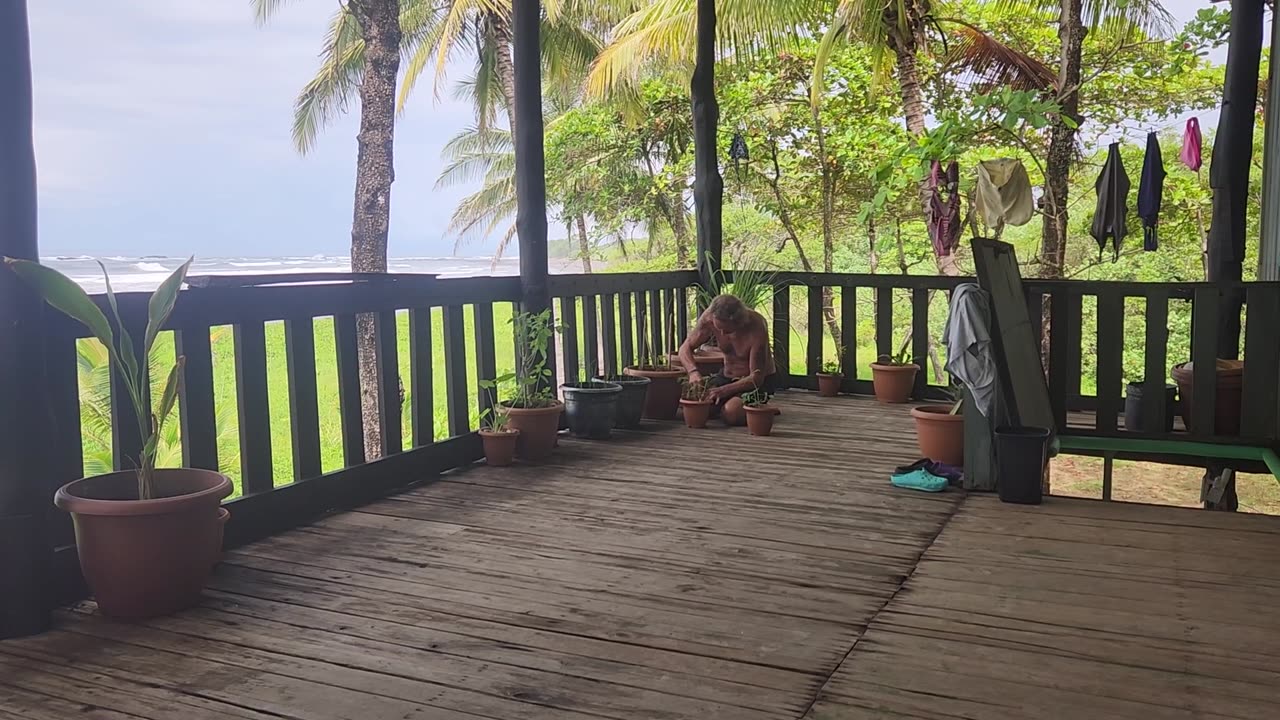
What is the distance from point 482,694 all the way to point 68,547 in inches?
58.0

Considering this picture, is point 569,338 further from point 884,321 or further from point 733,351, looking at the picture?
point 884,321

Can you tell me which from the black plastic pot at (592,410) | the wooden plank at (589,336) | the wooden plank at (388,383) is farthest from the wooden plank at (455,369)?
the wooden plank at (589,336)

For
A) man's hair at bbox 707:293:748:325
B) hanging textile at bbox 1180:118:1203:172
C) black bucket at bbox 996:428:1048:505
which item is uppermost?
hanging textile at bbox 1180:118:1203:172

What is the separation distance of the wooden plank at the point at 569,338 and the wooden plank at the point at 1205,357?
120 inches

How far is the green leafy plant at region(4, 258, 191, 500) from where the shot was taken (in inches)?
94.9

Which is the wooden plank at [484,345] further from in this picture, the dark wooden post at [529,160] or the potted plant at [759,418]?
the potted plant at [759,418]

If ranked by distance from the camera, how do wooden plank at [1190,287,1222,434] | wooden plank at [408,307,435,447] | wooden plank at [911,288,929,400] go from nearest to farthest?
wooden plank at [1190,287,1222,434] < wooden plank at [408,307,435,447] < wooden plank at [911,288,929,400]

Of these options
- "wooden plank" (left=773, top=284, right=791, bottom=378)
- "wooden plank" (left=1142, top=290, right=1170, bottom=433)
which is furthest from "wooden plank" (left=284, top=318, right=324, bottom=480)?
"wooden plank" (left=773, top=284, right=791, bottom=378)

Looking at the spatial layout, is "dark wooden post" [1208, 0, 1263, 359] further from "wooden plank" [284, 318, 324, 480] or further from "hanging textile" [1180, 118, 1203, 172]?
"wooden plank" [284, 318, 324, 480]

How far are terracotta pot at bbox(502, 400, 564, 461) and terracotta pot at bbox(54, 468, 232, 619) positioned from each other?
1.99m

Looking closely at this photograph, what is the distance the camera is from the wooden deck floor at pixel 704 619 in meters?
2.07

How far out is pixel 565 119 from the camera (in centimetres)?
1659

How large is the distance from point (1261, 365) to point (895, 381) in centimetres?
236

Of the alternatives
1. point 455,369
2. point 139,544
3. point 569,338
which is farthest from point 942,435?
point 139,544
